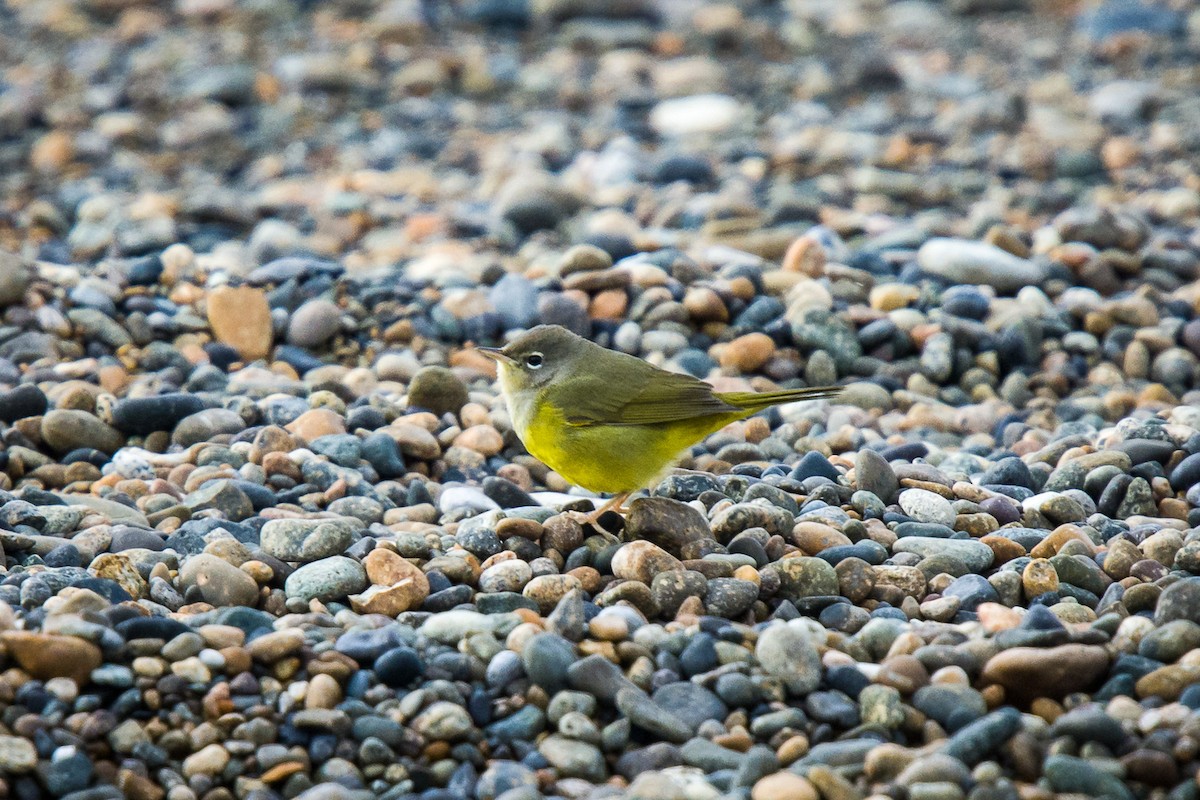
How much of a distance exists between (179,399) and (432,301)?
1.86 meters

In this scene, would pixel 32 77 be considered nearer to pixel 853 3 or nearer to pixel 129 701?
pixel 853 3

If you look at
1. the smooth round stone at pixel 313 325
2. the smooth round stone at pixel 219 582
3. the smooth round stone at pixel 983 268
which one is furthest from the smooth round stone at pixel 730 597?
the smooth round stone at pixel 983 268

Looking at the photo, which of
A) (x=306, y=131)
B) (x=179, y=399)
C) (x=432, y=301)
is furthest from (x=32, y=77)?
(x=179, y=399)

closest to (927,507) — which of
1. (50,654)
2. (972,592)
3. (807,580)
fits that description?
(972,592)

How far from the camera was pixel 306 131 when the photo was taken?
12.0 metres

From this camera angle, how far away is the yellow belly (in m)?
5.07

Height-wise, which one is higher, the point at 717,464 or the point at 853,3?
the point at 853,3

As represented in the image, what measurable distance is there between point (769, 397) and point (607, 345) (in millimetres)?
2372

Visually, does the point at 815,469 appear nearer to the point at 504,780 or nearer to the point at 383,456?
the point at 383,456

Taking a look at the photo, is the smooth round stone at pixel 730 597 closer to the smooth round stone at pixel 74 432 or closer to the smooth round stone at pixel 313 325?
the smooth round stone at pixel 74 432

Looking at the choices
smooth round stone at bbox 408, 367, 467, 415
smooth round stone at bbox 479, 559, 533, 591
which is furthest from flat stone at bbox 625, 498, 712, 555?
smooth round stone at bbox 408, 367, 467, 415

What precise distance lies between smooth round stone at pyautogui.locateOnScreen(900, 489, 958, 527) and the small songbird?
0.54 meters

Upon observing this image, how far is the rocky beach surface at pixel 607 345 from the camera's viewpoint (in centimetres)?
382

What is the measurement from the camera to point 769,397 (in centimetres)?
505
